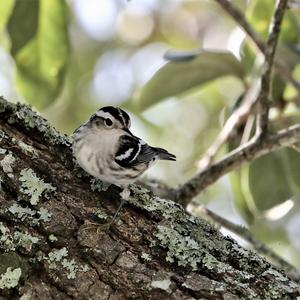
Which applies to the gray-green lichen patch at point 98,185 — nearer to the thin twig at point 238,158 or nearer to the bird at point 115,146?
the bird at point 115,146

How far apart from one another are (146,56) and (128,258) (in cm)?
365

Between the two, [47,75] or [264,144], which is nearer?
[264,144]

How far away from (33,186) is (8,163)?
13cm

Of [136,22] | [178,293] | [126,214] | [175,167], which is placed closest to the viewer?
[178,293]

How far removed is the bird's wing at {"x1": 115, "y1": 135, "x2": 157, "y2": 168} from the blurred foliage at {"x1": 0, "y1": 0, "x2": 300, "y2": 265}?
611 millimetres

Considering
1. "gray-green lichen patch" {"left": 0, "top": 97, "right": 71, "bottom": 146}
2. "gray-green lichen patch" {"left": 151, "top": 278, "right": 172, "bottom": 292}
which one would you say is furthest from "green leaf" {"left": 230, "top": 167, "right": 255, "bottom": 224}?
"gray-green lichen patch" {"left": 151, "top": 278, "right": 172, "bottom": 292}

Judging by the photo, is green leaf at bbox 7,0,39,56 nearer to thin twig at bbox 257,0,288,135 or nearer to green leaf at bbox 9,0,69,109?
green leaf at bbox 9,0,69,109

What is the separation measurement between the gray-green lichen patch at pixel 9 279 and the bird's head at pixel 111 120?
961 millimetres

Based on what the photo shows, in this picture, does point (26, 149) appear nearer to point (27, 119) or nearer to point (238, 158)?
point (27, 119)

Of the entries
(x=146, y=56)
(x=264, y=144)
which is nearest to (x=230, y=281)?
(x=264, y=144)

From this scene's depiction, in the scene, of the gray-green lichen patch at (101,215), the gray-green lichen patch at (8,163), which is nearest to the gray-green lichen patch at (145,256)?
the gray-green lichen patch at (101,215)

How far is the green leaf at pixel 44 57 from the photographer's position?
3.88m

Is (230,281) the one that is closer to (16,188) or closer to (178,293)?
(178,293)

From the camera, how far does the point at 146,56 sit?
5.84m
